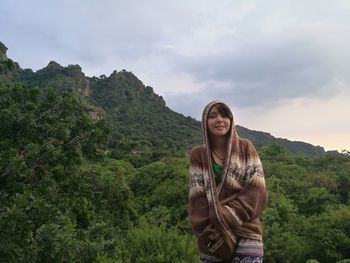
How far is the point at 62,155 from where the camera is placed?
27.7 ft

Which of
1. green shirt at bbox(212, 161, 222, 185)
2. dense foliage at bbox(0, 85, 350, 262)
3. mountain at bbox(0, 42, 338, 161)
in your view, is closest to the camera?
green shirt at bbox(212, 161, 222, 185)

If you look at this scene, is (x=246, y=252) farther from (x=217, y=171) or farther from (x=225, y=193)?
(x=217, y=171)

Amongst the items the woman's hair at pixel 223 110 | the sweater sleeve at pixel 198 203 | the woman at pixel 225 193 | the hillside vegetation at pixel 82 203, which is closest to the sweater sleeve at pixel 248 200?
the woman at pixel 225 193

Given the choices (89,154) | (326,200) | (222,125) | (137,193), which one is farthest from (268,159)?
(222,125)

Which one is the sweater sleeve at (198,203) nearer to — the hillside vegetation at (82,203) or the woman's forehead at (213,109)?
the woman's forehead at (213,109)

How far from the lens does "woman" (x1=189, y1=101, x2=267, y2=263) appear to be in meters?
2.51

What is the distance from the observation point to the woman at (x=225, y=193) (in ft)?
8.25

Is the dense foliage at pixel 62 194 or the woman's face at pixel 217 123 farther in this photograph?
the dense foliage at pixel 62 194

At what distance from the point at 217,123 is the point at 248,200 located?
506mm

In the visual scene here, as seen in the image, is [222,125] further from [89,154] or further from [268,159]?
[268,159]

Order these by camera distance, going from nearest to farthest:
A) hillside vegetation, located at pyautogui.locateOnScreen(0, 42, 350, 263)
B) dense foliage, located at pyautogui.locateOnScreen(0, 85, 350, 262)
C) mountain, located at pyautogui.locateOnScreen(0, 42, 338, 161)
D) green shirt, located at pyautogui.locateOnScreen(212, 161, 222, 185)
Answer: green shirt, located at pyautogui.locateOnScreen(212, 161, 222, 185) → dense foliage, located at pyautogui.locateOnScreen(0, 85, 350, 262) → hillside vegetation, located at pyautogui.locateOnScreen(0, 42, 350, 263) → mountain, located at pyautogui.locateOnScreen(0, 42, 338, 161)

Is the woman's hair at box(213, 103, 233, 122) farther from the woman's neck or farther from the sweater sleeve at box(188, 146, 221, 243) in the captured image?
the sweater sleeve at box(188, 146, 221, 243)

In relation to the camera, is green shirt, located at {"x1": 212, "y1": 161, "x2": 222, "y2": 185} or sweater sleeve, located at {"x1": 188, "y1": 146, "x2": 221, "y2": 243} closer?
sweater sleeve, located at {"x1": 188, "y1": 146, "x2": 221, "y2": 243}

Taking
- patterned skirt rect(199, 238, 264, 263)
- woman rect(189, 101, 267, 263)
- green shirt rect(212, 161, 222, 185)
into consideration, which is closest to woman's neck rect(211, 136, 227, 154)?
woman rect(189, 101, 267, 263)
